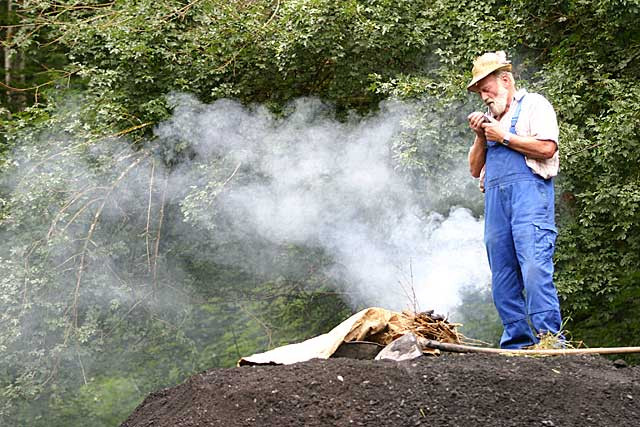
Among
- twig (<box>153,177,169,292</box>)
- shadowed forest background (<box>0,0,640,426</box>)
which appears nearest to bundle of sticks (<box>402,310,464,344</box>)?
shadowed forest background (<box>0,0,640,426</box>)

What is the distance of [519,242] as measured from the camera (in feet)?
14.3

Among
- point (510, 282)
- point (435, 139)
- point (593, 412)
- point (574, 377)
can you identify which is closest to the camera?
point (593, 412)

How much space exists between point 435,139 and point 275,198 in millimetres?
1802

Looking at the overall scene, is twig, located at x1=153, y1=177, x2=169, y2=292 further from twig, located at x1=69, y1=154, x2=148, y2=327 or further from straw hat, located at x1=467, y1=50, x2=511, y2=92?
straw hat, located at x1=467, y1=50, x2=511, y2=92

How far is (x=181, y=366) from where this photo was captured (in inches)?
348

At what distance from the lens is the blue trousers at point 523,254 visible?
14.0 ft

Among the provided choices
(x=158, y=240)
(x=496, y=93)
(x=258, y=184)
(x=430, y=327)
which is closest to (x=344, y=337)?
(x=430, y=327)

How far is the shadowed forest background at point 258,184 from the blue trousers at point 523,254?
285 centimetres

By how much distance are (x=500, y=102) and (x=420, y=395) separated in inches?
75.4

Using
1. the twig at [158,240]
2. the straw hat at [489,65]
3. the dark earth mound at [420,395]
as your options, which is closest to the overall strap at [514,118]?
the straw hat at [489,65]

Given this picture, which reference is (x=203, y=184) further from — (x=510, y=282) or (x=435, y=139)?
(x=510, y=282)

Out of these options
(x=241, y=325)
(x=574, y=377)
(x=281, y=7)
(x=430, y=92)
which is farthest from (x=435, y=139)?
(x=574, y=377)

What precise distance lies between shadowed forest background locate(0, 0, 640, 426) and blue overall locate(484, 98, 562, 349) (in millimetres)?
2849

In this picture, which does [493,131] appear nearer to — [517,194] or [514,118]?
[514,118]
